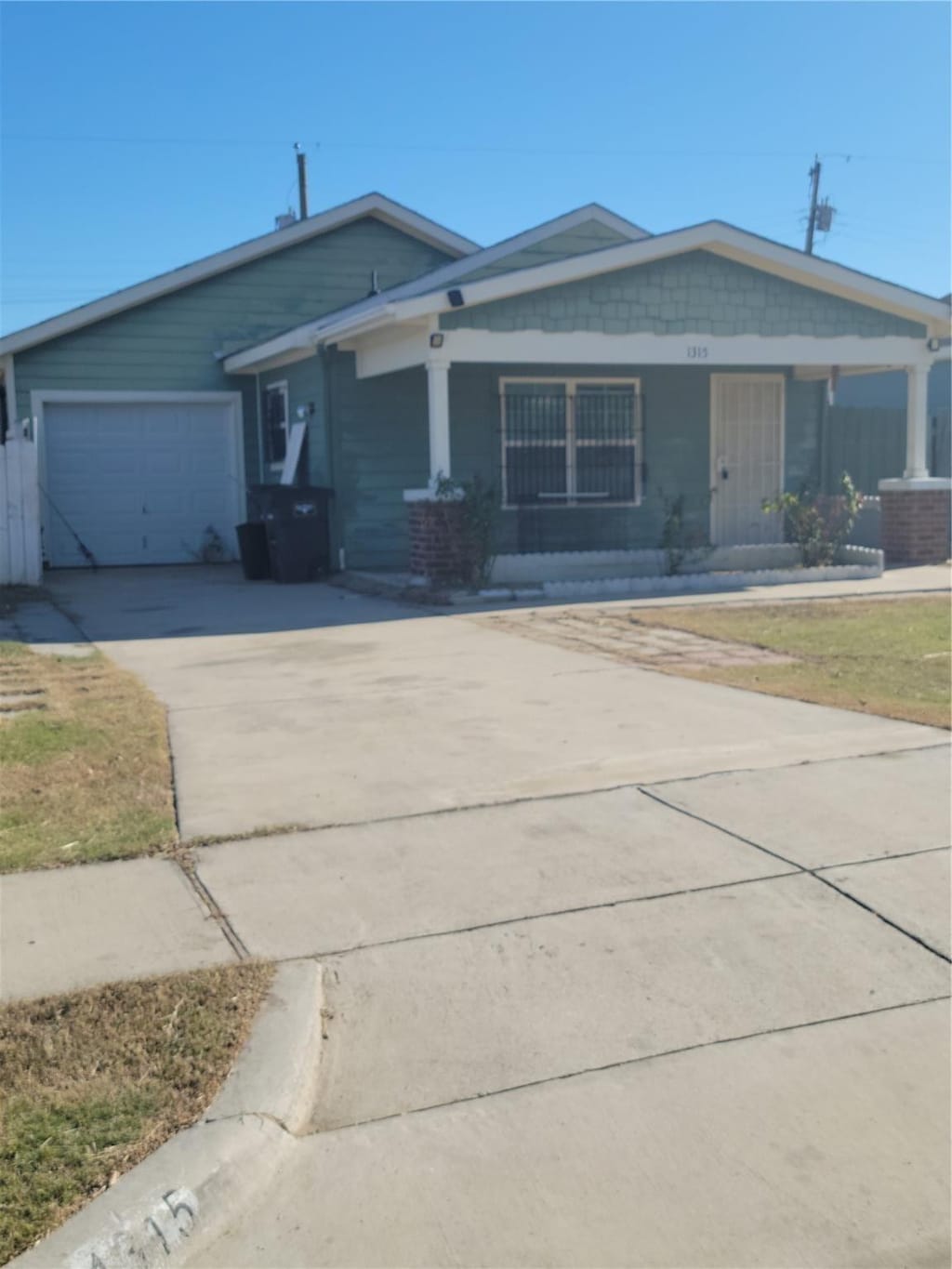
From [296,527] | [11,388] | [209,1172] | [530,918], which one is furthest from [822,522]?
[209,1172]

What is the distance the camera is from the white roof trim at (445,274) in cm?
1447

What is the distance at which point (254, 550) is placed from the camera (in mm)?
16438

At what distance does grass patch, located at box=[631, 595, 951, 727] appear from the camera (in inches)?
316

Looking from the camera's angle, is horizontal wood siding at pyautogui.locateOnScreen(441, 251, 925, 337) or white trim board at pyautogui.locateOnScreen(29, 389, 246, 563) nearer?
horizontal wood siding at pyautogui.locateOnScreen(441, 251, 925, 337)

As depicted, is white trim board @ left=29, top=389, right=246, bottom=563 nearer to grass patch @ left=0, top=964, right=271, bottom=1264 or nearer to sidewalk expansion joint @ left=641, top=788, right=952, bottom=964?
sidewalk expansion joint @ left=641, top=788, right=952, bottom=964

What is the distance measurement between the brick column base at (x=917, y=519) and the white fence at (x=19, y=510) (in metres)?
10.7

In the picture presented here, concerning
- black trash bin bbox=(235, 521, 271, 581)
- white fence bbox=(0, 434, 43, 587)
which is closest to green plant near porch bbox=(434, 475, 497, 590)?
black trash bin bbox=(235, 521, 271, 581)

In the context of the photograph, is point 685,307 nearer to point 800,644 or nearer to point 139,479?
point 800,644

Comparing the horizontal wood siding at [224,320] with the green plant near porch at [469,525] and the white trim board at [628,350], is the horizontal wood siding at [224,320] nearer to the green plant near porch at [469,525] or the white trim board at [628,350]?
the white trim board at [628,350]

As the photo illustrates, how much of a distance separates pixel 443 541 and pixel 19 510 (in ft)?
16.6

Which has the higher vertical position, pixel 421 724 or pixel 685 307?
pixel 685 307

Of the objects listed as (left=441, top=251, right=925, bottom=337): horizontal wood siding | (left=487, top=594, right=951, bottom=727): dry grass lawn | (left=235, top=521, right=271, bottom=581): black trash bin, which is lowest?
(left=487, top=594, right=951, bottom=727): dry grass lawn

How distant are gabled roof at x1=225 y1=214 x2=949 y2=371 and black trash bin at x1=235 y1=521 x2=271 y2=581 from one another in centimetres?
233

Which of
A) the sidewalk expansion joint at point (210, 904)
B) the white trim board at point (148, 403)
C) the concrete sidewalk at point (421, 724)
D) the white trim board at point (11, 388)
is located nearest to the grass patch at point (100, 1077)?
the sidewalk expansion joint at point (210, 904)
